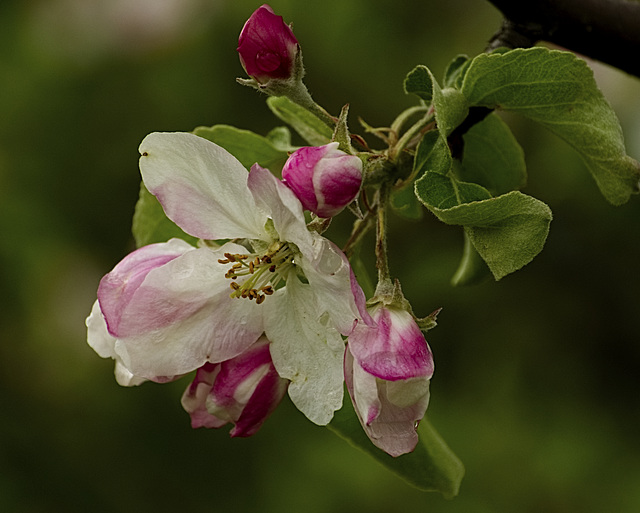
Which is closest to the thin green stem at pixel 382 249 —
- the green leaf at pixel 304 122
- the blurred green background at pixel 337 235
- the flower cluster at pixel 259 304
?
the flower cluster at pixel 259 304

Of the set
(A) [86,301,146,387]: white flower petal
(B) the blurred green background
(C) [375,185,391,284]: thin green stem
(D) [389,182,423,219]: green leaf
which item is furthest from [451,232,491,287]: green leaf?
(B) the blurred green background

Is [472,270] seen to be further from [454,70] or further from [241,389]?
[241,389]

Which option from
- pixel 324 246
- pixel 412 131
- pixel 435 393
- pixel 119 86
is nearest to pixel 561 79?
pixel 412 131

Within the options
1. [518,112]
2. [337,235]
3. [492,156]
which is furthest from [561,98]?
[337,235]

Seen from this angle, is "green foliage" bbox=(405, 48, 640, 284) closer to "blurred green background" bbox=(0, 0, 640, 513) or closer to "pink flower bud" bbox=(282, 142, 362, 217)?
"pink flower bud" bbox=(282, 142, 362, 217)

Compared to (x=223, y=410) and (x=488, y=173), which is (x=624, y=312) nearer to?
(x=488, y=173)

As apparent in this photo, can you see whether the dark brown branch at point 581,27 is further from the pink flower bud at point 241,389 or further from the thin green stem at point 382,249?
the pink flower bud at point 241,389
